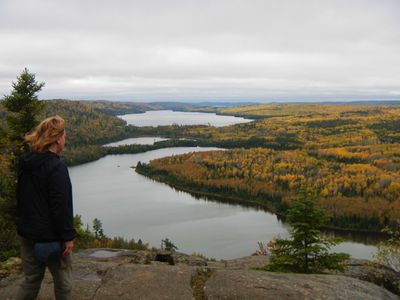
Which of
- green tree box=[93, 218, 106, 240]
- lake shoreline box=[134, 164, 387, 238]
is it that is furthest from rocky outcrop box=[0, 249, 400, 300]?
lake shoreline box=[134, 164, 387, 238]

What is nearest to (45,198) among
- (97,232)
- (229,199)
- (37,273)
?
(37,273)

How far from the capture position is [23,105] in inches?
791

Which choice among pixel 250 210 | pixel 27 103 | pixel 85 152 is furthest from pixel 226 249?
pixel 85 152

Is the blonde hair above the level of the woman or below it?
above

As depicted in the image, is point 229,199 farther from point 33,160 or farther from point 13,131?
point 33,160

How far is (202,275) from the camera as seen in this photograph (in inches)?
383

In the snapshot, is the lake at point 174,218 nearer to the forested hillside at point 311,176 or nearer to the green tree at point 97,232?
the green tree at point 97,232

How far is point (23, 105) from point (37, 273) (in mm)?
15150

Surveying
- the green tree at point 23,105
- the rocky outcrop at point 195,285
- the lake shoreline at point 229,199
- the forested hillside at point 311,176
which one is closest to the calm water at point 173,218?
the lake shoreline at point 229,199

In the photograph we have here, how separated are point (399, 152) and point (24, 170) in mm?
174306

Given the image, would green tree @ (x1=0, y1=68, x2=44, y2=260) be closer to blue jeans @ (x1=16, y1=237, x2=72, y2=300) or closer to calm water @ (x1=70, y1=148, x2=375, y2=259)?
blue jeans @ (x1=16, y1=237, x2=72, y2=300)

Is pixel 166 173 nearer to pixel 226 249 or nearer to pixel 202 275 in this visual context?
pixel 226 249

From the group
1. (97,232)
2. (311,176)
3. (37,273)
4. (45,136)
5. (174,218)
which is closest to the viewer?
(45,136)

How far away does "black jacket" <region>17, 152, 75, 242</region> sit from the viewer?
20.5ft
